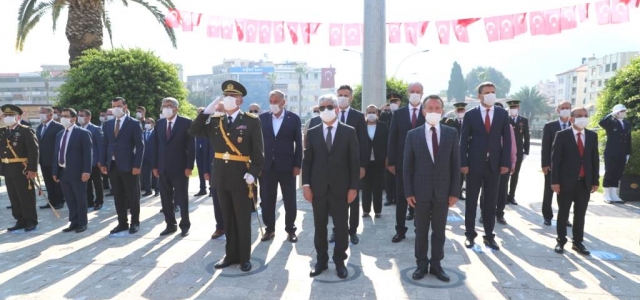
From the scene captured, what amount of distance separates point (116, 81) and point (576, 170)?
11550 mm

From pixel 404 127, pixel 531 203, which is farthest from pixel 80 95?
pixel 531 203

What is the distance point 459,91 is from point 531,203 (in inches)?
5206

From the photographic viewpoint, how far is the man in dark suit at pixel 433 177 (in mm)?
4211

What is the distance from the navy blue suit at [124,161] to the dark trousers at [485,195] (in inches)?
189

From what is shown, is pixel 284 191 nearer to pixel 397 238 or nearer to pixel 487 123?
pixel 397 238

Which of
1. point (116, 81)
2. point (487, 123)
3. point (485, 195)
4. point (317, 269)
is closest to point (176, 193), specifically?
point (317, 269)

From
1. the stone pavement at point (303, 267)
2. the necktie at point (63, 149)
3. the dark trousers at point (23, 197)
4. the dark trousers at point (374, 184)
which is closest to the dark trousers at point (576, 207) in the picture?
the stone pavement at point (303, 267)

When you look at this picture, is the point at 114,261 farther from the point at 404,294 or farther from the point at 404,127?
the point at 404,127

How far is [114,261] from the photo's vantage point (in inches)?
197

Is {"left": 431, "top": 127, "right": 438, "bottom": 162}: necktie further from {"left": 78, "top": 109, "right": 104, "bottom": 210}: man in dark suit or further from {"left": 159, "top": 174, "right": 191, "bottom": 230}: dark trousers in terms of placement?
{"left": 78, "top": 109, "right": 104, "bottom": 210}: man in dark suit

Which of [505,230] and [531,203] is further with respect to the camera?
[531,203]

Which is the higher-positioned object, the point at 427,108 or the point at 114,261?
the point at 427,108

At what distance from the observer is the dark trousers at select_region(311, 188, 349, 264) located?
4340 millimetres

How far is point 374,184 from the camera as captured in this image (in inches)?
273
